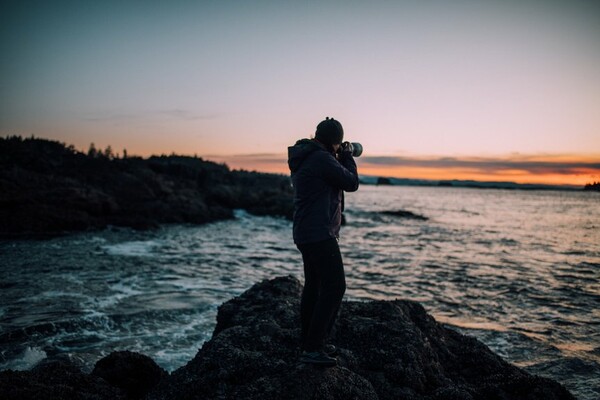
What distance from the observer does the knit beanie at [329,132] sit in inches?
159

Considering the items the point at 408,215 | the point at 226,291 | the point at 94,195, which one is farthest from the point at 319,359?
the point at 408,215

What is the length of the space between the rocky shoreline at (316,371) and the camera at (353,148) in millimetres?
2347

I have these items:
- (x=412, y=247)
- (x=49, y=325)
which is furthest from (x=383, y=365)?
(x=412, y=247)

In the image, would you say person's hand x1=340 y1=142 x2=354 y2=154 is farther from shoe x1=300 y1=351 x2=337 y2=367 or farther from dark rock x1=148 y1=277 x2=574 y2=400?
dark rock x1=148 y1=277 x2=574 y2=400

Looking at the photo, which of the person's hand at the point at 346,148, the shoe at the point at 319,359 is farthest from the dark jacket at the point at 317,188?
the shoe at the point at 319,359

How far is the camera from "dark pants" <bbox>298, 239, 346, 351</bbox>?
153 inches

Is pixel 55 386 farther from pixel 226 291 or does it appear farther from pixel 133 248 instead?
pixel 133 248

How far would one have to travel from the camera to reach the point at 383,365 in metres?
4.59

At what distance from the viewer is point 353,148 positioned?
4.38 m

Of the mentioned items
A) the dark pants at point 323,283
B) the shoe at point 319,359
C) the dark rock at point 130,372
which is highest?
the dark pants at point 323,283

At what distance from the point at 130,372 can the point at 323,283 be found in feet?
10.8

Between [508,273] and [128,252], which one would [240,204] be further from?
[508,273]

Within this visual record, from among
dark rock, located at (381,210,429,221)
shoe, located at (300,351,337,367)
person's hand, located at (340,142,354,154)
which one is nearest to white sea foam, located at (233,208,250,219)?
dark rock, located at (381,210,429,221)

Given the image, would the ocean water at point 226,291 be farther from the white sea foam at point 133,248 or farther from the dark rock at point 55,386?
the dark rock at point 55,386
